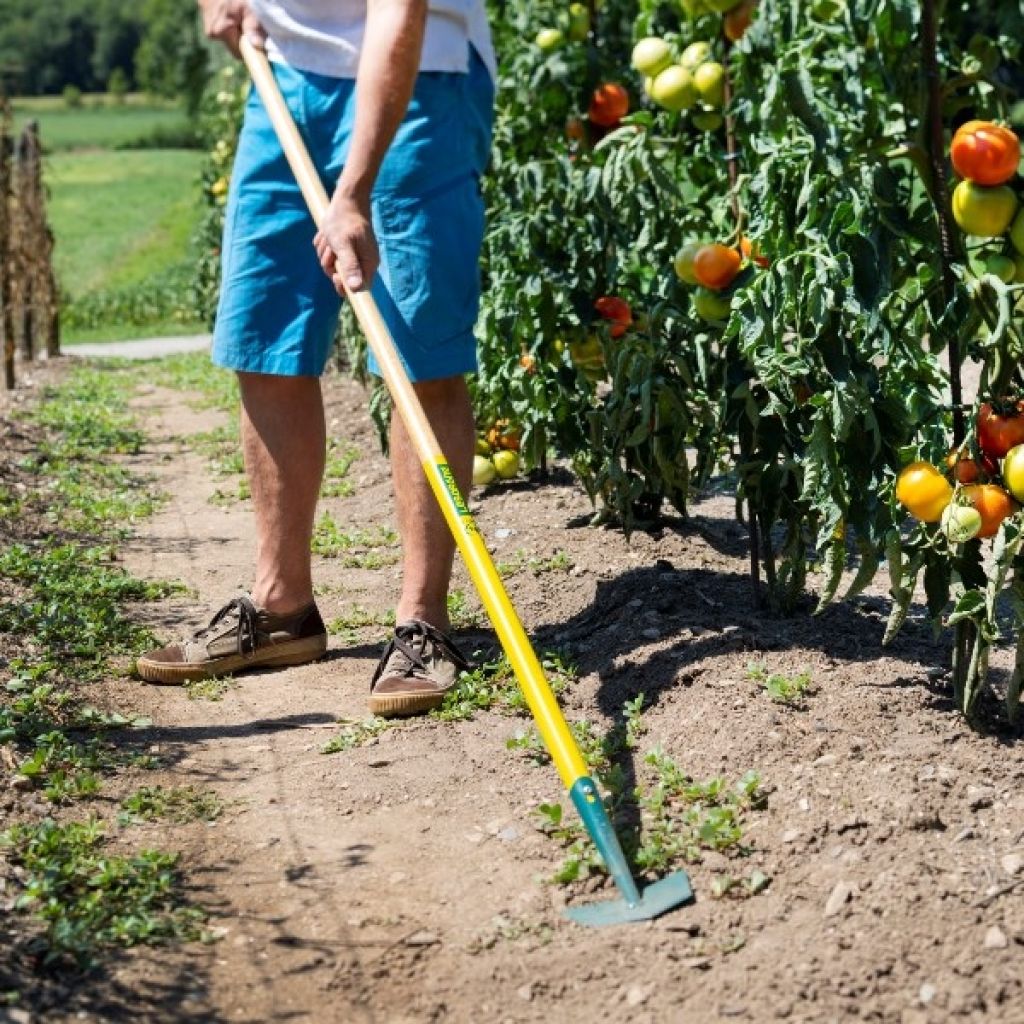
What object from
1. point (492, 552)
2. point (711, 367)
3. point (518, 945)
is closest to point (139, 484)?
point (492, 552)

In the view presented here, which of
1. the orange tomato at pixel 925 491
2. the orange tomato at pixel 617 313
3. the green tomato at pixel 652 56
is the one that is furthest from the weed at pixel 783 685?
the green tomato at pixel 652 56

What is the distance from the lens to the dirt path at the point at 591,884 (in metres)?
2.18

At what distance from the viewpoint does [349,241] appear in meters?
3.12

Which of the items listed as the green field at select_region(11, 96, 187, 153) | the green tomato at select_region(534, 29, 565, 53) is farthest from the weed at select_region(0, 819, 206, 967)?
the green field at select_region(11, 96, 187, 153)

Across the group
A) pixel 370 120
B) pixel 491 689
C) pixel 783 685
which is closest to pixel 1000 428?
pixel 783 685

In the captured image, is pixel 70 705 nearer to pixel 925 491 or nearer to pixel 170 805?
pixel 170 805

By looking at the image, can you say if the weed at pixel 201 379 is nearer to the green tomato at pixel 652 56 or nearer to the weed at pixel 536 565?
the weed at pixel 536 565

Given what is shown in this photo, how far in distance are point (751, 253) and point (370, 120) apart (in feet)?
2.72

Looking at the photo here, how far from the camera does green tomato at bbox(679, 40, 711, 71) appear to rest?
3.86 metres

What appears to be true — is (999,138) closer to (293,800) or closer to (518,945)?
(518,945)

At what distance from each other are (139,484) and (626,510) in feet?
9.36

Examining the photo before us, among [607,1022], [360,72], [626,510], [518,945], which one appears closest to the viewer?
[607,1022]

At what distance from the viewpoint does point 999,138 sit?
2467mm

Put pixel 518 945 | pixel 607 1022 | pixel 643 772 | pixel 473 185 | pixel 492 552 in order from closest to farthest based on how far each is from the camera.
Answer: pixel 607 1022 < pixel 518 945 < pixel 643 772 < pixel 473 185 < pixel 492 552
